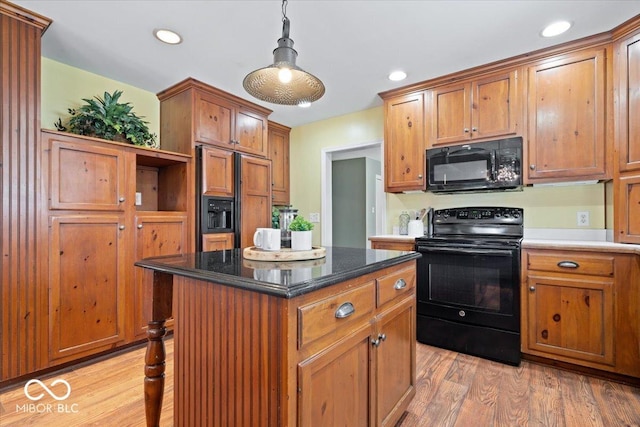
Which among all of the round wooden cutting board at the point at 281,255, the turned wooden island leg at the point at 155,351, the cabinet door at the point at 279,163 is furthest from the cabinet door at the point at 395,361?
the cabinet door at the point at 279,163

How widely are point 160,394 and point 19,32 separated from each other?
7.87 feet

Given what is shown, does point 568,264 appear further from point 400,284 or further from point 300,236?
point 300,236

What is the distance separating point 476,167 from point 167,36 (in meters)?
2.65

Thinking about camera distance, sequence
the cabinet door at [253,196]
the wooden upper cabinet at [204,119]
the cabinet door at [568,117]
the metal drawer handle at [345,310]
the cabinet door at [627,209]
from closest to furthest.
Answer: the metal drawer handle at [345,310] → the cabinet door at [627,209] → the cabinet door at [568,117] → the wooden upper cabinet at [204,119] → the cabinet door at [253,196]

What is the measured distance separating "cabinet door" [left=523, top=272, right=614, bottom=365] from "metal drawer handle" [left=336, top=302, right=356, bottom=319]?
1.87 m

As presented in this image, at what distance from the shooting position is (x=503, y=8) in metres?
1.98

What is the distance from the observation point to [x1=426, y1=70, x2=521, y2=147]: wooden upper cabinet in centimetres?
264

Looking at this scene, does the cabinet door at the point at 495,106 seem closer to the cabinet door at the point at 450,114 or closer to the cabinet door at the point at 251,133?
the cabinet door at the point at 450,114

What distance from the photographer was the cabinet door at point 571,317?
211cm

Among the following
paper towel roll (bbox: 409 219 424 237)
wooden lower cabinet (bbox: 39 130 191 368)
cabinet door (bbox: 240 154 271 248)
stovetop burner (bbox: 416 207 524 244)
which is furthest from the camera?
cabinet door (bbox: 240 154 271 248)

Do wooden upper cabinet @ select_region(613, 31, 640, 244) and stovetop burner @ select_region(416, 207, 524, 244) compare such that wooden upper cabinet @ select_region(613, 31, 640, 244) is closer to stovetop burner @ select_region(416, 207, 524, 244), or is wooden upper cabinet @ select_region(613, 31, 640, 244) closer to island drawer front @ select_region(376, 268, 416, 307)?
stovetop burner @ select_region(416, 207, 524, 244)

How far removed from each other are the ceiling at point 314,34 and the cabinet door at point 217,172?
691 mm

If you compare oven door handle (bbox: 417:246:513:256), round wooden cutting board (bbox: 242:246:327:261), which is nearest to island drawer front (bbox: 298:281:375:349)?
round wooden cutting board (bbox: 242:246:327:261)

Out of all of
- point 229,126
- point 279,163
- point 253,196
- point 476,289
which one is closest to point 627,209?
point 476,289
